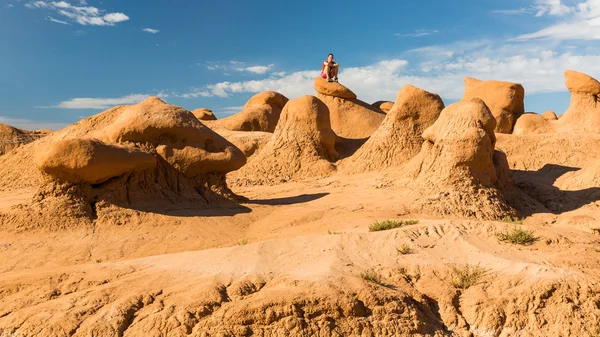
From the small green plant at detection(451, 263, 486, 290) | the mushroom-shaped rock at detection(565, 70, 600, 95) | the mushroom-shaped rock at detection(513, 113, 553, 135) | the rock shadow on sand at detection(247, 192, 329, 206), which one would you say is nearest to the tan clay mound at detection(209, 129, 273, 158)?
the rock shadow on sand at detection(247, 192, 329, 206)

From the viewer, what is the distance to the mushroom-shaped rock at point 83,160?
7.33m

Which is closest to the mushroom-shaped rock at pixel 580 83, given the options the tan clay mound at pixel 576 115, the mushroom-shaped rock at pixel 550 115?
the tan clay mound at pixel 576 115

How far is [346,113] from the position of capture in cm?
2009

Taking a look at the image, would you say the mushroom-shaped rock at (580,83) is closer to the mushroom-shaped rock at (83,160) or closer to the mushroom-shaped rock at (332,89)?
the mushroom-shaped rock at (332,89)

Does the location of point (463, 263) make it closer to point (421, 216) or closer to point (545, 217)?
point (421, 216)

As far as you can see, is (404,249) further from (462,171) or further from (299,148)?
(299,148)

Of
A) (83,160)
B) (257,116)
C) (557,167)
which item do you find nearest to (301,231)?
(83,160)

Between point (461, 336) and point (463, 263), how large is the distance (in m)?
0.99

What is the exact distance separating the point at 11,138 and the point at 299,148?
1145cm

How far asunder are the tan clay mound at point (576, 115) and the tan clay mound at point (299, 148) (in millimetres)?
7251

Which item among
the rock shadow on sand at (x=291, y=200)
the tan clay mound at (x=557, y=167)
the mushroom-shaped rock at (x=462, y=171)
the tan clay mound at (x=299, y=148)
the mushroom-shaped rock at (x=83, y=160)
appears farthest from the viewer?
the tan clay mound at (x=299, y=148)

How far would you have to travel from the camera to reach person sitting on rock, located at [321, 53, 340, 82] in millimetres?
20359

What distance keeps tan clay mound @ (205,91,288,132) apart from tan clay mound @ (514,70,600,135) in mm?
10534

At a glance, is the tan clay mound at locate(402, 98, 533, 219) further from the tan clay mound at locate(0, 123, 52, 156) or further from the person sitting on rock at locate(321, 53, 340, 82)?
the tan clay mound at locate(0, 123, 52, 156)
